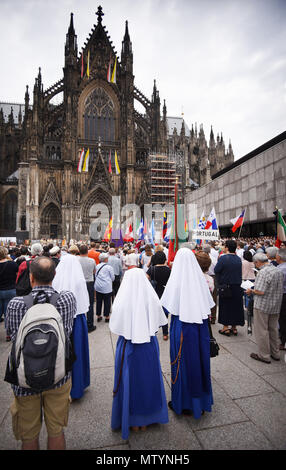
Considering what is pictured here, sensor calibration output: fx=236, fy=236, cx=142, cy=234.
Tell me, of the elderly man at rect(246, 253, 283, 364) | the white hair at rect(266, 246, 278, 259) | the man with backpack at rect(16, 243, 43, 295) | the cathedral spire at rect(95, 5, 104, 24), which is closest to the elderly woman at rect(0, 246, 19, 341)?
the man with backpack at rect(16, 243, 43, 295)

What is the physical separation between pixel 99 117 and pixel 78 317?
3151cm

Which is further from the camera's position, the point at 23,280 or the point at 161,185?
the point at 161,185

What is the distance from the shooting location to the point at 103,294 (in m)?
6.20

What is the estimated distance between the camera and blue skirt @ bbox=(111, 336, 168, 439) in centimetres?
241

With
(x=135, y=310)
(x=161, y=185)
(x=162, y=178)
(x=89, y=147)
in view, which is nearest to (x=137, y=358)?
(x=135, y=310)

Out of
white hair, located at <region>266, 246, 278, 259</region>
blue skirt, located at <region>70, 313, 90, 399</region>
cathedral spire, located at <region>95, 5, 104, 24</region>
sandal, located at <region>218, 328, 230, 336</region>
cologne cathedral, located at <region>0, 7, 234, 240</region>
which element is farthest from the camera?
cathedral spire, located at <region>95, 5, 104, 24</region>

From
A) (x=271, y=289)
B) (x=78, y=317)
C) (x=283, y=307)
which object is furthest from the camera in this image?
(x=283, y=307)

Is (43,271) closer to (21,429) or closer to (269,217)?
(21,429)

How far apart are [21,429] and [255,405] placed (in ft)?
8.64

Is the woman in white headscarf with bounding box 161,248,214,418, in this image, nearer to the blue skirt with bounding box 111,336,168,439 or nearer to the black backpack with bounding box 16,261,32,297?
the blue skirt with bounding box 111,336,168,439

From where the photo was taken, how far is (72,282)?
3303 millimetres

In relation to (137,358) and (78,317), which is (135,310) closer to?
(137,358)

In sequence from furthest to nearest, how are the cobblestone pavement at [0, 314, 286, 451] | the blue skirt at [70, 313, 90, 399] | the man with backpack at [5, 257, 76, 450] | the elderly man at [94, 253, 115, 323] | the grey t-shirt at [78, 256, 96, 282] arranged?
the elderly man at [94, 253, 115, 323]
the grey t-shirt at [78, 256, 96, 282]
the blue skirt at [70, 313, 90, 399]
the cobblestone pavement at [0, 314, 286, 451]
the man with backpack at [5, 257, 76, 450]

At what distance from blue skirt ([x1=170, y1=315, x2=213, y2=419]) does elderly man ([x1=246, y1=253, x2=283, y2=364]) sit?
5.77 ft
